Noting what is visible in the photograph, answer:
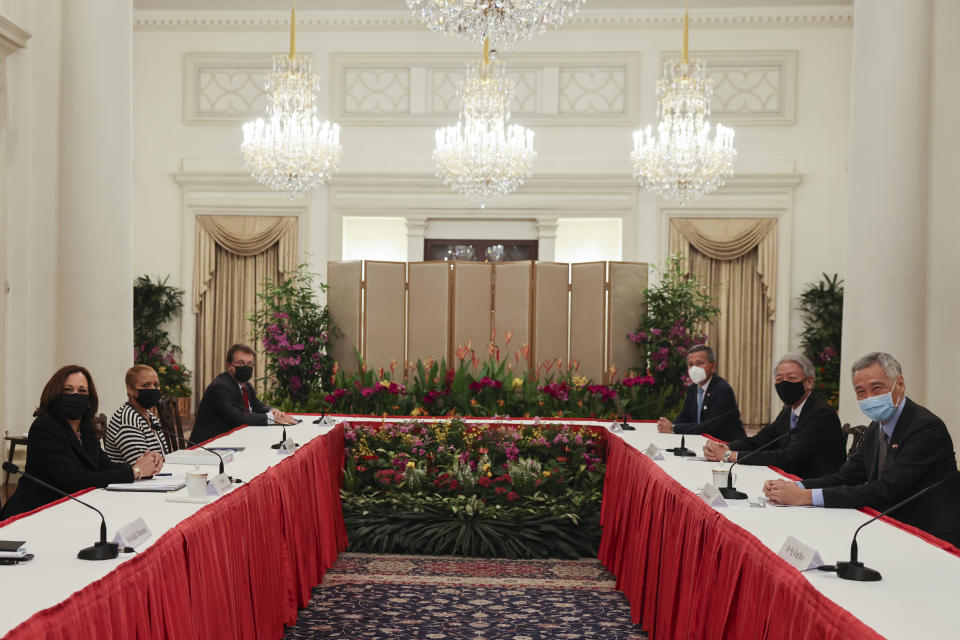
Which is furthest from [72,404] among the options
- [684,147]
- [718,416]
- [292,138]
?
[684,147]

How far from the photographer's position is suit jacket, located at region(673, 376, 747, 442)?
5.84 m

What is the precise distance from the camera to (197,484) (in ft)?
11.0

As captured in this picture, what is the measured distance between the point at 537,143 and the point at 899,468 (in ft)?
29.5

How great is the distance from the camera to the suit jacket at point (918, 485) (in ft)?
10.9

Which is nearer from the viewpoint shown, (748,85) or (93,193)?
(93,193)

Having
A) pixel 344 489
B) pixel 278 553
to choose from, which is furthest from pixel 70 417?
pixel 344 489

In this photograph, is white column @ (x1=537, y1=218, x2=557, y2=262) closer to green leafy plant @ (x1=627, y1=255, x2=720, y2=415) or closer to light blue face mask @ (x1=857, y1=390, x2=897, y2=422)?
green leafy plant @ (x1=627, y1=255, x2=720, y2=415)

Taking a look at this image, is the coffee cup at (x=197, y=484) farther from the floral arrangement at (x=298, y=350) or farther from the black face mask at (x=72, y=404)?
the floral arrangement at (x=298, y=350)

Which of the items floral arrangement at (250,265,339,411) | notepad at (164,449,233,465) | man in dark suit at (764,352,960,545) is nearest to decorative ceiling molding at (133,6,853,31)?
floral arrangement at (250,265,339,411)

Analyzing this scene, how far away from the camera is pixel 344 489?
239 inches

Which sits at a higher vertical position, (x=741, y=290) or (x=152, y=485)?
(x=741, y=290)

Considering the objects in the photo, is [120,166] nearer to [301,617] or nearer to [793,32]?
[301,617]

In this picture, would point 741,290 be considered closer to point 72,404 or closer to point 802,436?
point 802,436

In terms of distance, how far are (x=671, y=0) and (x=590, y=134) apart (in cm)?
196
